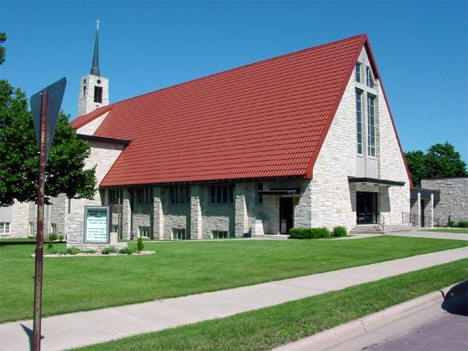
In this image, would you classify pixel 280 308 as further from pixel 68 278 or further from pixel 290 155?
pixel 290 155

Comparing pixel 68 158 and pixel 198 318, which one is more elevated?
pixel 68 158

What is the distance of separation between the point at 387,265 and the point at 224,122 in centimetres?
1932

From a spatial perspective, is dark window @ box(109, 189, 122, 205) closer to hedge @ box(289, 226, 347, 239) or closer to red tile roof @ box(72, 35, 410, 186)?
red tile roof @ box(72, 35, 410, 186)

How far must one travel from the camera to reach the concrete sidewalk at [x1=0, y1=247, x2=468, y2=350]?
691 cm

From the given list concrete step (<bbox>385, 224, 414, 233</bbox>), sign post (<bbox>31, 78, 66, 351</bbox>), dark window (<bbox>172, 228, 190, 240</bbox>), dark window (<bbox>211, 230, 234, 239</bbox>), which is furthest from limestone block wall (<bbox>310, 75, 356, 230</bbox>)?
sign post (<bbox>31, 78, 66, 351</bbox>)

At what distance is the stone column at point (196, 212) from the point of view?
30.7 m

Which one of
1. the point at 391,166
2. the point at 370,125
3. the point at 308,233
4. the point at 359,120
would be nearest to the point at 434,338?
the point at 308,233

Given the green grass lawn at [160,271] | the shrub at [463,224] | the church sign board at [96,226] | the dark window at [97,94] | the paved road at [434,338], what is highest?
the dark window at [97,94]

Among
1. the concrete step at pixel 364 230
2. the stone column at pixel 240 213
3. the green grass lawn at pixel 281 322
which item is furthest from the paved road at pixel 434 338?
the concrete step at pixel 364 230

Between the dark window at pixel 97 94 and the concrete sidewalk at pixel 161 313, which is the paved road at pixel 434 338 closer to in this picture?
the concrete sidewalk at pixel 161 313

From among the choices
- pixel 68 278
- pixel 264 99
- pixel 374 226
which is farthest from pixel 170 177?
pixel 68 278

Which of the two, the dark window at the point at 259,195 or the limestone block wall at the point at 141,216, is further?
the limestone block wall at the point at 141,216

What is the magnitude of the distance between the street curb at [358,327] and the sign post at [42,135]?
2973 mm

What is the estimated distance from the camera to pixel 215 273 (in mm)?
12500
